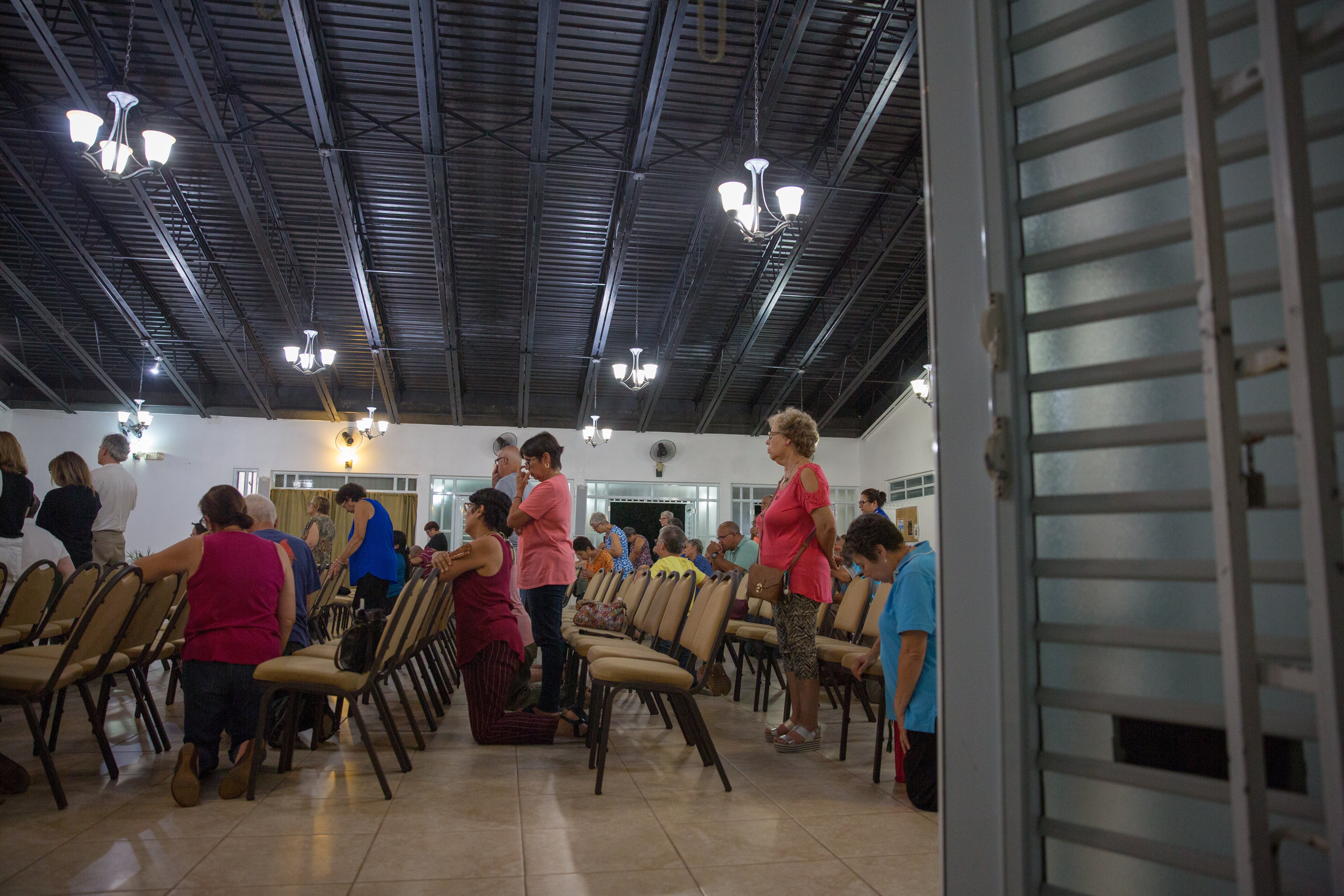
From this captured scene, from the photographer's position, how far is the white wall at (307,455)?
47.2 feet

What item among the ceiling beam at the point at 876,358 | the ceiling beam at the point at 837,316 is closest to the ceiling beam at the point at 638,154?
the ceiling beam at the point at 837,316

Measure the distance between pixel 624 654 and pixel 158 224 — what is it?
9.49 metres

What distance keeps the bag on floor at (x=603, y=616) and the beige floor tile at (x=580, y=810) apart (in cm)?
207

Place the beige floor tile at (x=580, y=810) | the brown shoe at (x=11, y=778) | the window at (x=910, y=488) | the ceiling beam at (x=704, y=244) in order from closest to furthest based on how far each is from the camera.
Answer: the beige floor tile at (x=580, y=810) < the brown shoe at (x=11, y=778) < the ceiling beam at (x=704, y=244) < the window at (x=910, y=488)

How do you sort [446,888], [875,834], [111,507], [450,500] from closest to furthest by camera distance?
[446,888] < [875,834] < [111,507] < [450,500]

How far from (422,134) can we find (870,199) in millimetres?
5672

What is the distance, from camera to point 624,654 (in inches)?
147

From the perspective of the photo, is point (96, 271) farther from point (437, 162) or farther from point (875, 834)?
point (875, 834)

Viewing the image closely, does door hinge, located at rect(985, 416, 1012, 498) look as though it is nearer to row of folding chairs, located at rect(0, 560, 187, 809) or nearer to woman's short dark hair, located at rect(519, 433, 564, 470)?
row of folding chairs, located at rect(0, 560, 187, 809)

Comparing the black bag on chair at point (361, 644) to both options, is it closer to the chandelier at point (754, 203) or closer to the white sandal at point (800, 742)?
the white sandal at point (800, 742)

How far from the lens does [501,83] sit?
8867 millimetres

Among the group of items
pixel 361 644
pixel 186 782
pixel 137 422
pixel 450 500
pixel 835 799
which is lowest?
pixel 835 799

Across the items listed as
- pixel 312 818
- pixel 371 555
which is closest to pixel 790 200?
pixel 371 555

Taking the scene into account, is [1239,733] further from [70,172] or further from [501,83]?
[70,172]
